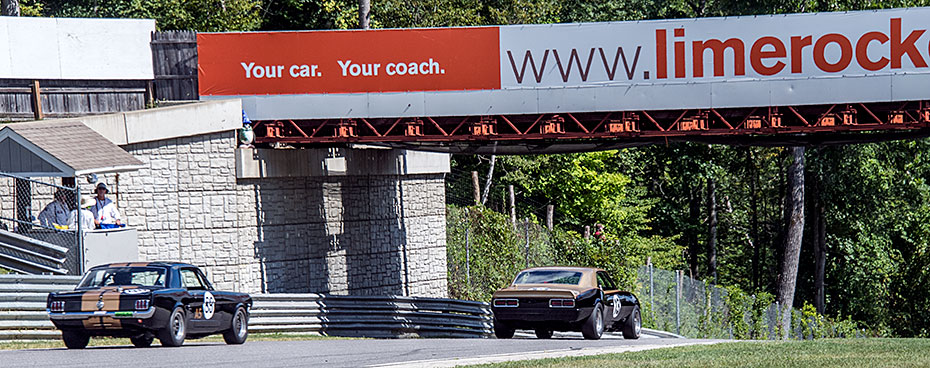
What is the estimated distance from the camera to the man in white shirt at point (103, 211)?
65.8 feet

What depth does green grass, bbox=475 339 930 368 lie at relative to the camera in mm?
14328

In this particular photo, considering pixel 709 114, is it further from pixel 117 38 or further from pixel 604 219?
pixel 604 219

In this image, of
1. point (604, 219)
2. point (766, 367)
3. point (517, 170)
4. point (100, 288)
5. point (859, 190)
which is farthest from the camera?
point (604, 219)

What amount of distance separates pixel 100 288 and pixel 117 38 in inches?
438

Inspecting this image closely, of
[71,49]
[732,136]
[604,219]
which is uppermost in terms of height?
[71,49]

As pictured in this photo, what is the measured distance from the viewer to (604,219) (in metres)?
50.7

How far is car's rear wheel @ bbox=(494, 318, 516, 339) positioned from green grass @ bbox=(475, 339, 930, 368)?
12.0 feet

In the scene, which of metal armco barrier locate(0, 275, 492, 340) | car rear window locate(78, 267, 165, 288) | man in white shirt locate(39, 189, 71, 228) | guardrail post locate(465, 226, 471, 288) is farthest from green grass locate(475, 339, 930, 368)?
guardrail post locate(465, 226, 471, 288)

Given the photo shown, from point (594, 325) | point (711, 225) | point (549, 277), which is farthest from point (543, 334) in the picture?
point (711, 225)

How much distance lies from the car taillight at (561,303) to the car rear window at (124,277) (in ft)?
22.3

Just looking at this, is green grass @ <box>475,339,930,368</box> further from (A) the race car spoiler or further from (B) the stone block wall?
(B) the stone block wall

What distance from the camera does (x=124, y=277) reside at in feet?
53.5

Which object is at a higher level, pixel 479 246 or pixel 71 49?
pixel 71 49

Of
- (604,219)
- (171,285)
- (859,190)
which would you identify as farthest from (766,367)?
(604,219)
